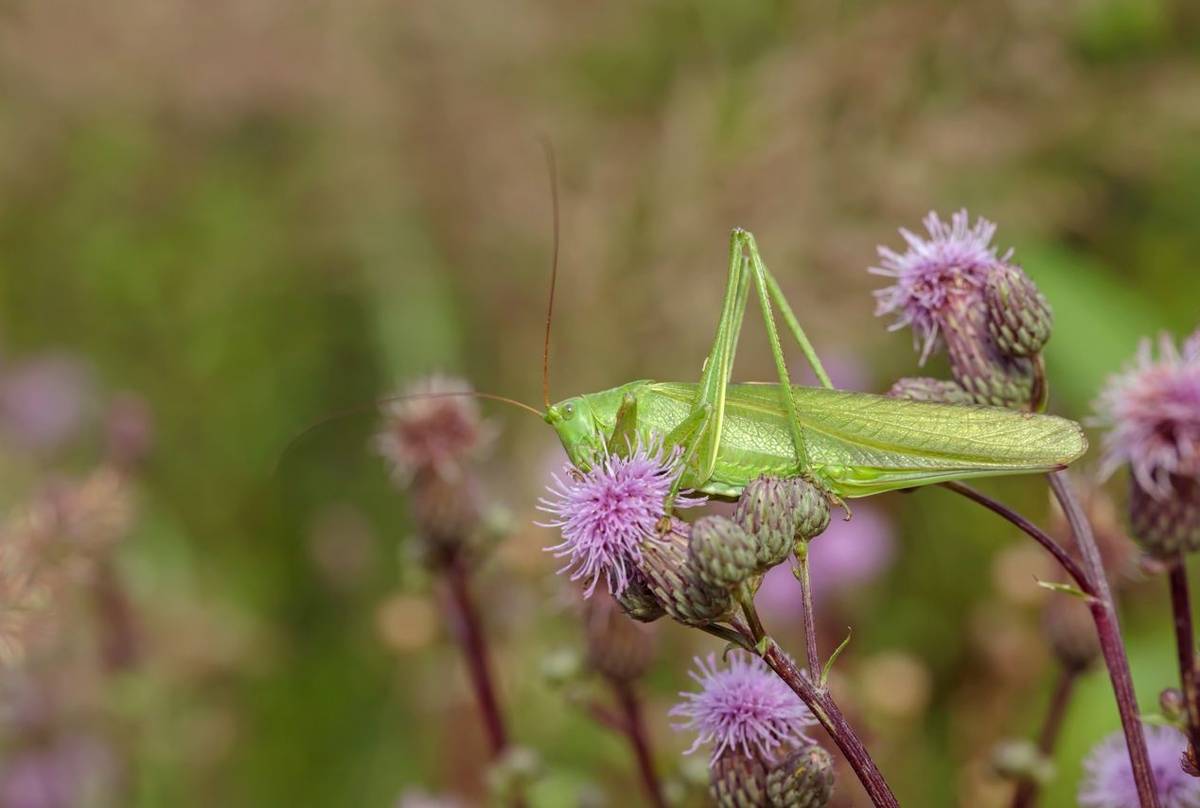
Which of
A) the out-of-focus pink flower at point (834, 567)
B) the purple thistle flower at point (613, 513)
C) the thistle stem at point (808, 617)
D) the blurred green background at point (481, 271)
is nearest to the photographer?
the thistle stem at point (808, 617)

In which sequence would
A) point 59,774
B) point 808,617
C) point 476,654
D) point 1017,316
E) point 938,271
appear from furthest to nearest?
1. point 59,774
2. point 476,654
3. point 938,271
4. point 1017,316
5. point 808,617

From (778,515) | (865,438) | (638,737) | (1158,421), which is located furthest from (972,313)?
(638,737)

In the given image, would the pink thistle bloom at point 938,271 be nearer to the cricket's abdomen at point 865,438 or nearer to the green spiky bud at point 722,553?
the cricket's abdomen at point 865,438

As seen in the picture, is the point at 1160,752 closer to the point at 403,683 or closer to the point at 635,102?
the point at 403,683

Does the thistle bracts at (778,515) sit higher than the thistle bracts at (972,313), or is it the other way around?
the thistle bracts at (972,313)

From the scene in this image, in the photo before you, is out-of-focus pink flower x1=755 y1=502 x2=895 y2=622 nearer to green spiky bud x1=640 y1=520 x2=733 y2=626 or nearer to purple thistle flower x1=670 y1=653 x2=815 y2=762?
purple thistle flower x1=670 y1=653 x2=815 y2=762

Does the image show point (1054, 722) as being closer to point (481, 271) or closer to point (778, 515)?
point (778, 515)

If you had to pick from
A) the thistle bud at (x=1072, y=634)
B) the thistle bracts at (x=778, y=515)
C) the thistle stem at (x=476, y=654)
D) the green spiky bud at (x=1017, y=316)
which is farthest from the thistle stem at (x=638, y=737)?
the green spiky bud at (x=1017, y=316)
